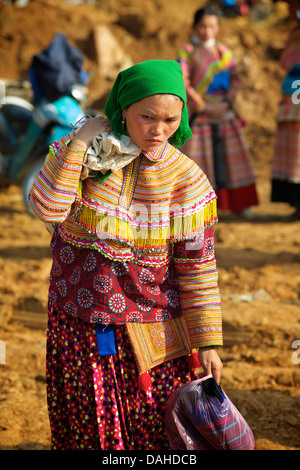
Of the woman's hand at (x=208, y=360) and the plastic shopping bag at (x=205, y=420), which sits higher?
the woman's hand at (x=208, y=360)

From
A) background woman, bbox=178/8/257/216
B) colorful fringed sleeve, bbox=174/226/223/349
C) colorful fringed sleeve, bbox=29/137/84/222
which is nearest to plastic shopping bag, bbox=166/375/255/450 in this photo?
colorful fringed sleeve, bbox=174/226/223/349

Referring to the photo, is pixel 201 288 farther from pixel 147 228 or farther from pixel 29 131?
pixel 29 131

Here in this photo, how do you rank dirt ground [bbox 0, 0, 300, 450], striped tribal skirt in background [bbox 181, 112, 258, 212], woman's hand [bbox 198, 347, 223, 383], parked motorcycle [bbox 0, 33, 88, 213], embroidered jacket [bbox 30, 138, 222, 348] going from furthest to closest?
striped tribal skirt in background [bbox 181, 112, 258, 212] → parked motorcycle [bbox 0, 33, 88, 213] → dirt ground [bbox 0, 0, 300, 450] → woman's hand [bbox 198, 347, 223, 383] → embroidered jacket [bbox 30, 138, 222, 348]

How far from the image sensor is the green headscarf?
184 centimetres

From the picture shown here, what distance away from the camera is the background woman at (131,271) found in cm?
192

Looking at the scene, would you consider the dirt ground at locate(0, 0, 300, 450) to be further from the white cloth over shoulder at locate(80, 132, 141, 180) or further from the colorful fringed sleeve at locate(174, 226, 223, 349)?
the white cloth over shoulder at locate(80, 132, 141, 180)

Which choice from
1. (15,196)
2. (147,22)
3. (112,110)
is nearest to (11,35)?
(147,22)

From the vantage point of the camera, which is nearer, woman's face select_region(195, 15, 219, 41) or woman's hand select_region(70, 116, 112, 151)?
woman's hand select_region(70, 116, 112, 151)

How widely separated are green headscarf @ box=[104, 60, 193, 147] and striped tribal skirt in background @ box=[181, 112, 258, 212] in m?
4.31

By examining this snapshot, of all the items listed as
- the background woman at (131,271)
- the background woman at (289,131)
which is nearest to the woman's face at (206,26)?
the background woman at (289,131)

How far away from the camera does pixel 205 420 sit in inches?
78.5

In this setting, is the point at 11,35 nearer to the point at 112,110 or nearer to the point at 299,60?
the point at 299,60

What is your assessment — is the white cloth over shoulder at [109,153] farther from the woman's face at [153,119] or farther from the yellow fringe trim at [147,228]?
the yellow fringe trim at [147,228]

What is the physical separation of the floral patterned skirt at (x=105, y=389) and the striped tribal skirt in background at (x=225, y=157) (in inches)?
171
